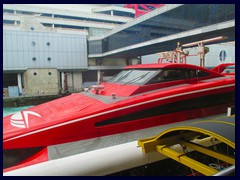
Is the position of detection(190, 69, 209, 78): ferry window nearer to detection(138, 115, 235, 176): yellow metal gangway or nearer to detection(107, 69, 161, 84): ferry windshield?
detection(107, 69, 161, 84): ferry windshield

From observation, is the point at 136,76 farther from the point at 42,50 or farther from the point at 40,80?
the point at 42,50

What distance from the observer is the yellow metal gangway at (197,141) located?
67.8 inches

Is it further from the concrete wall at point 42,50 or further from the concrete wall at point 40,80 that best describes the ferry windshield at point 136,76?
the concrete wall at point 42,50

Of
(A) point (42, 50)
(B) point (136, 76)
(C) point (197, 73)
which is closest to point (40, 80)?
(A) point (42, 50)

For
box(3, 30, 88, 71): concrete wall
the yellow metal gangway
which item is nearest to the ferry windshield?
the yellow metal gangway

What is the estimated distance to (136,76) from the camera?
3498 mm

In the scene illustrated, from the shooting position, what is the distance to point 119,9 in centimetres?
4009

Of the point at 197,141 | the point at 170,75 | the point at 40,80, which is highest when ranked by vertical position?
the point at 170,75

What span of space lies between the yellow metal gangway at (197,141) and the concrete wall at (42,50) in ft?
66.8

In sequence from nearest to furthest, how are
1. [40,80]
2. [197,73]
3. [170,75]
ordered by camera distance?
[170,75]
[197,73]
[40,80]

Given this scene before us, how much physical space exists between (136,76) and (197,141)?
1560 millimetres

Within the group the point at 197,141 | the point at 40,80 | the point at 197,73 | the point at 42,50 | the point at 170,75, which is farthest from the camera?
the point at 42,50

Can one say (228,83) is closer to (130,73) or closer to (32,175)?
(130,73)
